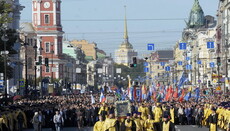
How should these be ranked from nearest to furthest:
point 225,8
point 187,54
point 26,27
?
point 225,8
point 26,27
point 187,54

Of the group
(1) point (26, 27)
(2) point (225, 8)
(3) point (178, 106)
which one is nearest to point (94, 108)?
(3) point (178, 106)

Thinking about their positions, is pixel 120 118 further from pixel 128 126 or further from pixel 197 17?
pixel 197 17

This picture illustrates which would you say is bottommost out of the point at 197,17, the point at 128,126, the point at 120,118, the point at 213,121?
the point at 213,121

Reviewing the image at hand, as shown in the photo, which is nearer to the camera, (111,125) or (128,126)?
(111,125)

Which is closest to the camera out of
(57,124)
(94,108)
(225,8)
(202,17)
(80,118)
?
(57,124)

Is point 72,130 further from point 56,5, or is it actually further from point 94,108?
point 56,5

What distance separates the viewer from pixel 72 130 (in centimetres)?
4528

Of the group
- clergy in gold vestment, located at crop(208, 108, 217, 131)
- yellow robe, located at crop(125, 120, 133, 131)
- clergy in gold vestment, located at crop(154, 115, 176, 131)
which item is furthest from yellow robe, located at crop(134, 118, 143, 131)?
clergy in gold vestment, located at crop(208, 108, 217, 131)

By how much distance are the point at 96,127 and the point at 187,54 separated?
152 metres

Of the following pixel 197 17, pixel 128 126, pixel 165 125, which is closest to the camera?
pixel 165 125

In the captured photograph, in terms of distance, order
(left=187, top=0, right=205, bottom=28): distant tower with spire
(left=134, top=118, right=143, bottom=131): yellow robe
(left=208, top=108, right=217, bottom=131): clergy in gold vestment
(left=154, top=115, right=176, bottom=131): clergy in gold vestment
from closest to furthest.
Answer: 1. (left=154, top=115, right=176, bottom=131): clergy in gold vestment
2. (left=134, top=118, right=143, bottom=131): yellow robe
3. (left=208, top=108, right=217, bottom=131): clergy in gold vestment
4. (left=187, top=0, right=205, bottom=28): distant tower with spire

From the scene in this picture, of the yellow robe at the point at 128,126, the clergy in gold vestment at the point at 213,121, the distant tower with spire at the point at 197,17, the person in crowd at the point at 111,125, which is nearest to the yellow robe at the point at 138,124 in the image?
the yellow robe at the point at 128,126

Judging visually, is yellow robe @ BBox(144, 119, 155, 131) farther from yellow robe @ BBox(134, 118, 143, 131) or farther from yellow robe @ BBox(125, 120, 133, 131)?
yellow robe @ BBox(125, 120, 133, 131)

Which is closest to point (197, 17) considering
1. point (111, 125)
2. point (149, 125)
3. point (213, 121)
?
point (213, 121)
